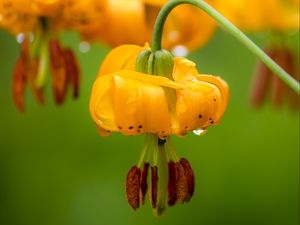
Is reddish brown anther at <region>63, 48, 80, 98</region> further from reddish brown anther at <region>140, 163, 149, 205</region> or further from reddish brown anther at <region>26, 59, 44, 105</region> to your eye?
reddish brown anther at <region>140, 163, 149, 205</region>

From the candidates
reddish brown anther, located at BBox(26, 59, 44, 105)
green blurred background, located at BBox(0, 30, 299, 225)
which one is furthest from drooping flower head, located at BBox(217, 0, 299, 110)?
reddish brown anther, located at BBox(26, 59, 44, 105)

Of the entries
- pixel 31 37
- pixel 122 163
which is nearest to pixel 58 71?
pixel 31 37

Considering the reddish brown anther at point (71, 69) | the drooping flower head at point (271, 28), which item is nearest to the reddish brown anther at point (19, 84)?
the reddish brown anther at point (71, 69)

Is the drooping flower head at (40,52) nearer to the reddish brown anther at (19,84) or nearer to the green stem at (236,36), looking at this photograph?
the reddish brown anther at (19,84)

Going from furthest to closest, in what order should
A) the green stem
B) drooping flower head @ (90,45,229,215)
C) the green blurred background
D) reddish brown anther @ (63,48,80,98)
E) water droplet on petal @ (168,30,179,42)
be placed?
the green blurred background
water droplet on petal @ (168,30,179,42)
reddish brown anther @ (63,48,80,98)
drooping flower head @ (90,45,229,215)
the green stem

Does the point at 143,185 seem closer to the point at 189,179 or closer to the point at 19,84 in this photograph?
the point at 189,179

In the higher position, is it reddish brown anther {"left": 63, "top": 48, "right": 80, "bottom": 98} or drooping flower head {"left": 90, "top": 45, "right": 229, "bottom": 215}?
reddish brown anther {"left": 63, "top": 48, "right": 80, "bottom": 98}
